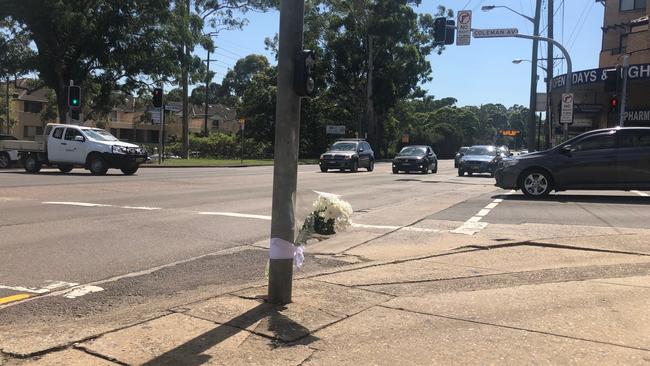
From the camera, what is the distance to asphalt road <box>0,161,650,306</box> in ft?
22.2

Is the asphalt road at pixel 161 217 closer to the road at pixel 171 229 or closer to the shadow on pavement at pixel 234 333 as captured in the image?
the road at pixel 171 229

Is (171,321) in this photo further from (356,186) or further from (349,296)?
(356,186)

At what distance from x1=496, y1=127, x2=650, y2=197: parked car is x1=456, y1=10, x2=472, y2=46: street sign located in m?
10.6

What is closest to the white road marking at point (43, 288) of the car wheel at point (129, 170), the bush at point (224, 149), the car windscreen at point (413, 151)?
the car wheel at point (129, 170)

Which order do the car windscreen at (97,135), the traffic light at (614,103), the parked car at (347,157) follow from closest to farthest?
the car windscreen at (97,135)
the traffic light at (614,103)
the parked car at (347,157)

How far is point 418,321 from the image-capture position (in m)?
4.71

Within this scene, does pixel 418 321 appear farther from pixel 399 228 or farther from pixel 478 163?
pixel 478 163

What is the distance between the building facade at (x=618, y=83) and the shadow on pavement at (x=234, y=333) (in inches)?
826

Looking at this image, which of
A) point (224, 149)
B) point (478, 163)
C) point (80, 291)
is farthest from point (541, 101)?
point (224, 149)

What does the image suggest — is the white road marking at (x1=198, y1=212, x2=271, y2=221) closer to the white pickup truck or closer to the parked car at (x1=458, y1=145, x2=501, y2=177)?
the white pickup truck

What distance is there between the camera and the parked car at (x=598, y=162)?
13.7 metres

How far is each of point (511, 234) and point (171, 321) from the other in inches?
238

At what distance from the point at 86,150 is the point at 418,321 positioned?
1971 cm

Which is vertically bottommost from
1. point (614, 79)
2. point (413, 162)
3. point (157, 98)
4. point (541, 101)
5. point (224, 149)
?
point (413, 162)
